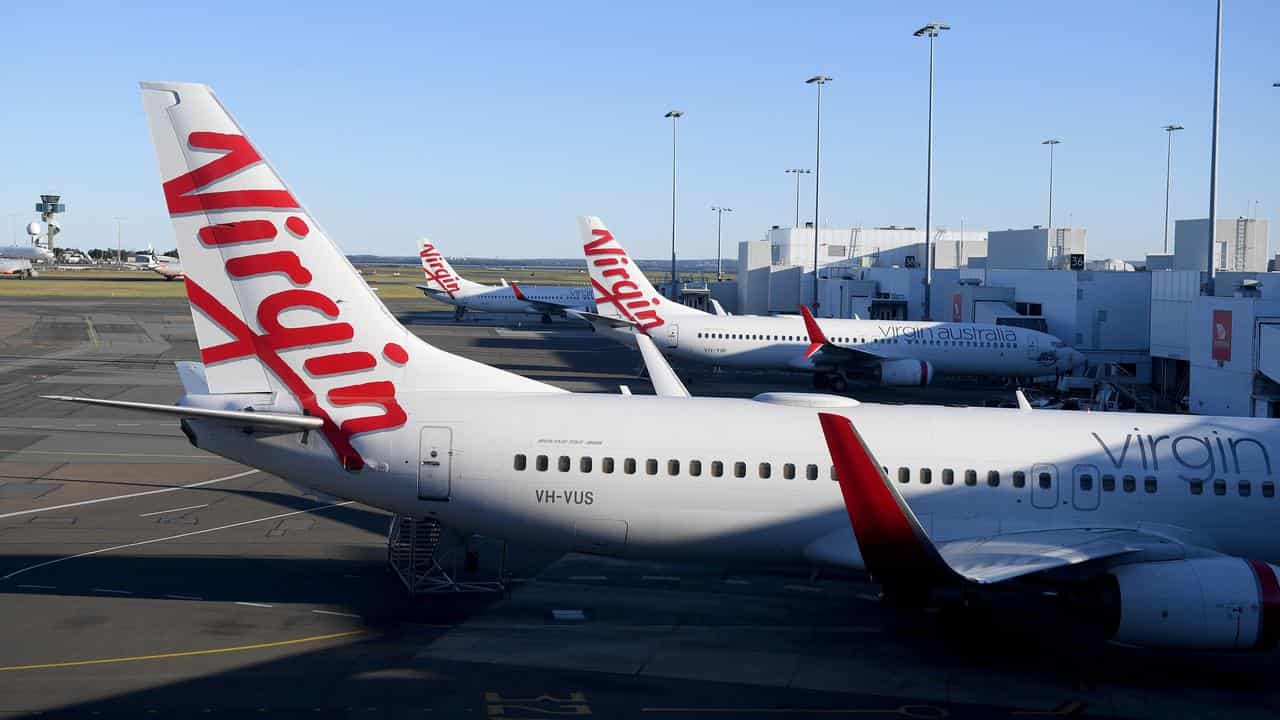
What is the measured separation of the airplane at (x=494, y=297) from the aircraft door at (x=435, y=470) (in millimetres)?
94459

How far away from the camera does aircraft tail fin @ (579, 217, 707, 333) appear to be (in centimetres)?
5994

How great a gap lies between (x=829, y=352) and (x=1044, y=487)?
39.4 meters

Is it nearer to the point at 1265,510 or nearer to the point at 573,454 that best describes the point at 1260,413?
the point at 1265,510

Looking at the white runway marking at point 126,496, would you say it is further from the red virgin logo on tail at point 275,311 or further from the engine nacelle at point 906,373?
the engine nacelle at point 906,373

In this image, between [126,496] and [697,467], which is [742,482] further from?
[126,496]

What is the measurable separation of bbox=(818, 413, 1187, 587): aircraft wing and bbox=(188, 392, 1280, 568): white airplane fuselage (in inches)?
65.4

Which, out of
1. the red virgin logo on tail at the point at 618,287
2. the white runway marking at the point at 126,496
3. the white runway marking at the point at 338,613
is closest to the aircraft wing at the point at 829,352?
the red virgin logo on tail at the point at 618,287

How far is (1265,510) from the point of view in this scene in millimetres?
21016

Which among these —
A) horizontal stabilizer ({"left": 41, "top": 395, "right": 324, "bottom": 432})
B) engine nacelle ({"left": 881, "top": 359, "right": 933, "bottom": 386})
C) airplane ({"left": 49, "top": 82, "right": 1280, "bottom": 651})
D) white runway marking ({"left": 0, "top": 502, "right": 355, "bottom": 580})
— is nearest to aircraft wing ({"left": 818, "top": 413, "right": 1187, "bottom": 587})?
airplane ({"left": 49, "top": 82, "right": 1280, "bottom": 651})

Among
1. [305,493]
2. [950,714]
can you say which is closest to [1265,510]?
[950,714]

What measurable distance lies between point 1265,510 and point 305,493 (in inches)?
955

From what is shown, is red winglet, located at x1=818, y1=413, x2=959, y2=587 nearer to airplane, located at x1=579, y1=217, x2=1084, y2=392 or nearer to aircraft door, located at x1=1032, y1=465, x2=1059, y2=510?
aircraft door, located at x1=1032, y1=465, x2=1059, y2=510

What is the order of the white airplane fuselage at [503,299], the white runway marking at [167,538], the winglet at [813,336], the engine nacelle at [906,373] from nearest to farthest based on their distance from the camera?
1. the white runway marking at [167,538]
2. the engine nacelle at [906,373]
3. the winglet at [813,336]
4. the white airplane fuselage at [503,299]

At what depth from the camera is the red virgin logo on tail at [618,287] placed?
2368 inches
